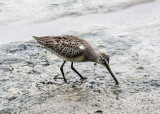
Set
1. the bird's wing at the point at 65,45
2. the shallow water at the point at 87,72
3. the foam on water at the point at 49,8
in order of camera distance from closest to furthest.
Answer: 1. the shallow water at the point at 87,72
2. the bird's wing at the point at 65,45
3. the foam on water at the point at 49,8

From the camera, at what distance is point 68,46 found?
7.41 metres

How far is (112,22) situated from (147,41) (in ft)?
6.38

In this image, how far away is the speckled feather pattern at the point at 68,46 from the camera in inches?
290

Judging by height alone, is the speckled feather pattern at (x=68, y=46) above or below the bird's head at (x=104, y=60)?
above

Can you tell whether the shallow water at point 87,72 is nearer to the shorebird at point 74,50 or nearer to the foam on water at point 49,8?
the foam on water at point 49,8

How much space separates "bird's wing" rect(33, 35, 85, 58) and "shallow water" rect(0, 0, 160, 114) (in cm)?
53

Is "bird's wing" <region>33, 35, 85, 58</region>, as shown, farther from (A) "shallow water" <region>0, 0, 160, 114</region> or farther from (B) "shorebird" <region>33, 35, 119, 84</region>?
(A) "shallow water" <region>0, 0, 160, 114</region>

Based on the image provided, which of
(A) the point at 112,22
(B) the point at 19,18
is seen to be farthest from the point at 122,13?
(B) the point at 19,18

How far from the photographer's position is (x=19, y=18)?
11148 millimetres

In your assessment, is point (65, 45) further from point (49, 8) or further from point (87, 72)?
point (49, 8)

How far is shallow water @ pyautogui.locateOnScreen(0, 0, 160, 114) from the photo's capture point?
21.5 ft

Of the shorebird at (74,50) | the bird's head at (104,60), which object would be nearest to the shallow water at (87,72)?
the bird's head at (104,60)

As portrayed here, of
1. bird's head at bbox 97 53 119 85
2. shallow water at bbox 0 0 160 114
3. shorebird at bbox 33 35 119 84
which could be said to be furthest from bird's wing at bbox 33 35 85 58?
shallow water at bbox 0 0 160 114

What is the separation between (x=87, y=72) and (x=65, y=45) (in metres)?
0.80
